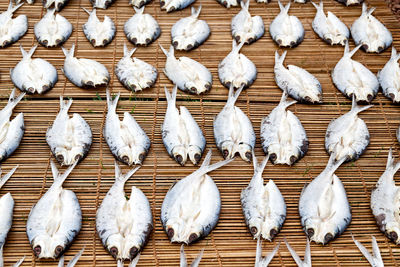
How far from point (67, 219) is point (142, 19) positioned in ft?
10.6

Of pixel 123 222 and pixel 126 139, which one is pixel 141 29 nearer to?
pixel 126 139

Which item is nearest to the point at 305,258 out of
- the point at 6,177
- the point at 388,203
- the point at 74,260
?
the point at 388,203

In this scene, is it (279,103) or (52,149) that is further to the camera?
(279,103)

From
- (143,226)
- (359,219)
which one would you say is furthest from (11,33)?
(359,219)

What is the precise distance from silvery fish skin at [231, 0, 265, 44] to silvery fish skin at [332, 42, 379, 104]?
1209mm

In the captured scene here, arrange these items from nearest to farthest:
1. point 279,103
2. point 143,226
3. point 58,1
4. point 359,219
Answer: point 143,226 → point 359,219 → point 279,103 → point 58,1

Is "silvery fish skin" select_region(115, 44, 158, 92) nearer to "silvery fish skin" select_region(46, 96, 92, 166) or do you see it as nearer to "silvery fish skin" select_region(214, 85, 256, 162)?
"silvery fish skin" select_region(46, 96, 92, 166)

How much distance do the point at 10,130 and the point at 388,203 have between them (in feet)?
12.8

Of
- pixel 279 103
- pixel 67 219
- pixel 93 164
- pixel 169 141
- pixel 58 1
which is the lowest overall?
pixel 67 219

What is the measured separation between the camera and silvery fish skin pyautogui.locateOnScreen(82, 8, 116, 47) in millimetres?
5668

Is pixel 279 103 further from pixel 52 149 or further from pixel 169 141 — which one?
pixel 52 149

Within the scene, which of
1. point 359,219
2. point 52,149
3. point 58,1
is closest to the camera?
point 359,219

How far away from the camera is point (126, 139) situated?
4359 millimetres

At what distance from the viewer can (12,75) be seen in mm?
5113
